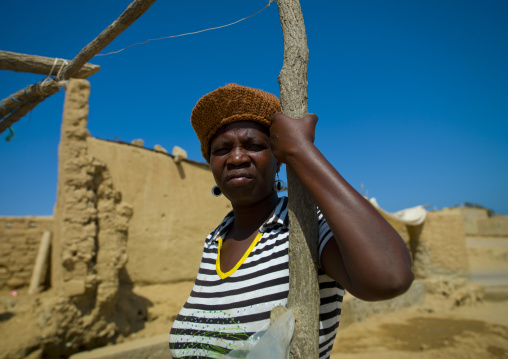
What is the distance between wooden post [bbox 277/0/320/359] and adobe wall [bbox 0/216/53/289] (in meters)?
7.46

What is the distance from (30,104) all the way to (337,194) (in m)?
3.68

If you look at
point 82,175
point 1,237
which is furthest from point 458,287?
point 1,237

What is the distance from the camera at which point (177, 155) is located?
7.73 m

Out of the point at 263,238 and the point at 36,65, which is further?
the point at 36,65

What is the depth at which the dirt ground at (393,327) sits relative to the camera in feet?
14.2

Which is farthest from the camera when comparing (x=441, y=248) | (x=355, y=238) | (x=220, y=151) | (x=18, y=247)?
(x=441, y=248)

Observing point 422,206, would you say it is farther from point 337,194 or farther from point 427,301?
point 337,194

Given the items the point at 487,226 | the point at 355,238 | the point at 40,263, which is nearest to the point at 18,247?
the point at 40,263

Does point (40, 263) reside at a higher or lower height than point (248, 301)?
higher

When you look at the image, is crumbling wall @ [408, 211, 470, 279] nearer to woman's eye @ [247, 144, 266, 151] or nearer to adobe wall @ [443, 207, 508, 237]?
woman's eye @ [247, 144, 266, 151]

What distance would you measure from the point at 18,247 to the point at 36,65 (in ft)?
17.1

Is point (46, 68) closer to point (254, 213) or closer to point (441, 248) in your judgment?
point (254, 213)

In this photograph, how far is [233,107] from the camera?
128cm

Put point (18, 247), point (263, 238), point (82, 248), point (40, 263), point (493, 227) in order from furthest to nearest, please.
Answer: point (493, 227)
point (18, 247)
point (40, 263)
point (82, 248)
point (263, 238)
